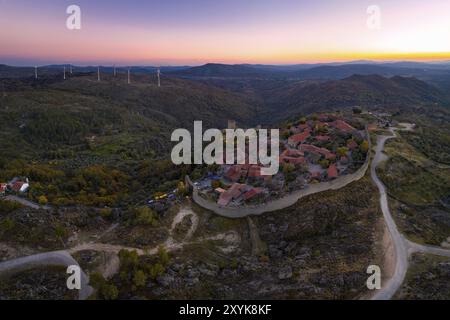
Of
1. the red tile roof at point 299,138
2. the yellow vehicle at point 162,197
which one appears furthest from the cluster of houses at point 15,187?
the red tile roof at point 299,138

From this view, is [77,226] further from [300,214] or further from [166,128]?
[166,128]

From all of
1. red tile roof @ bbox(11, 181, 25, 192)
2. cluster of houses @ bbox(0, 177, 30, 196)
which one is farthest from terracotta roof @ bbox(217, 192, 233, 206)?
red tile roof @ bbox(11, 181, 25, 192)

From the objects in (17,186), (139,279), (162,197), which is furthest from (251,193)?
(17,186)

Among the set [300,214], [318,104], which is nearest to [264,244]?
[300,214]

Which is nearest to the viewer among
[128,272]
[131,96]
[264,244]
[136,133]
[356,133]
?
[128,272]

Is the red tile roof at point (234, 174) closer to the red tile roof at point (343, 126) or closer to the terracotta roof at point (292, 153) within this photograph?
the terracotta roof at point (292, 153)

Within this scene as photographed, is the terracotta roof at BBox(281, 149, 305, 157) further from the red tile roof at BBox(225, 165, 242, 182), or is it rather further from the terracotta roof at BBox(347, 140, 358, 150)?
the red tile roof at BBox(225, 165, 242, 182)
